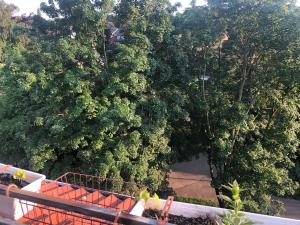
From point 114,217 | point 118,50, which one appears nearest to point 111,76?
point 118,50

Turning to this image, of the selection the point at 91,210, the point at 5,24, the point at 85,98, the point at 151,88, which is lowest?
the point at 91,210

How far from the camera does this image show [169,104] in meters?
8.02

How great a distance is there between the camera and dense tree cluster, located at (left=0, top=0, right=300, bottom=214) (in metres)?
7.20

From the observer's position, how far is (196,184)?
12.1 metres

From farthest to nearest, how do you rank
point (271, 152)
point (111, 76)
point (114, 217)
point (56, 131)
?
point (271, 152) < point (111, 76) < point (56, 131) < point (114, 217)

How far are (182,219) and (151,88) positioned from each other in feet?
14.6

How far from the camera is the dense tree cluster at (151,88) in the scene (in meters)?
7.20

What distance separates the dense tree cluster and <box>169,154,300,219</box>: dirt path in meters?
2.14

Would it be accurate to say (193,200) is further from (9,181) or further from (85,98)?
(9,181)

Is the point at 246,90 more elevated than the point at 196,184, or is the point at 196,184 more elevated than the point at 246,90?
the point at 246,90

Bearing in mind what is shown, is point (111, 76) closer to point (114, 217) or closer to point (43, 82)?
point (43, 82)

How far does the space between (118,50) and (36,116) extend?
7.54ft

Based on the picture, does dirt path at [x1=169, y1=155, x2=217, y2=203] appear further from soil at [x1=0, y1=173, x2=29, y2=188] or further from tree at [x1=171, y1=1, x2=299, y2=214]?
soil at [x1=0, y1=173, x2=29, y2=188]

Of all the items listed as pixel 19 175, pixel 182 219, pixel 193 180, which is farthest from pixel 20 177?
pixel 193 180
